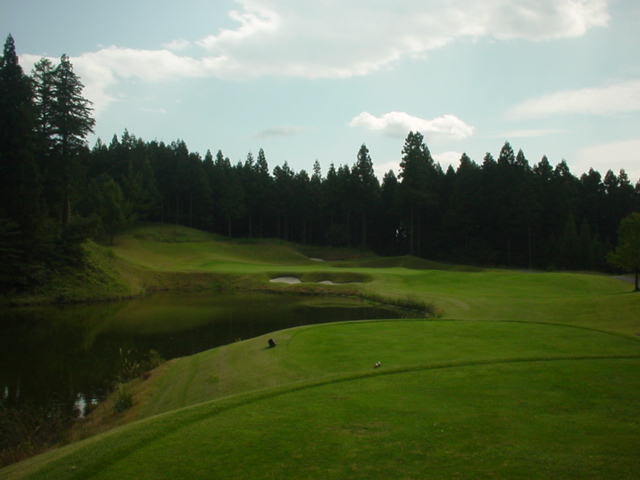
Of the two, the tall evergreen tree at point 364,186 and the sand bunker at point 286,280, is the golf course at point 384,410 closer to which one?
the sand bunker at point 286,280

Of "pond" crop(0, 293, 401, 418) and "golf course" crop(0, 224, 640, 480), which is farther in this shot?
"pond" crop(0, 293, 401, 418)

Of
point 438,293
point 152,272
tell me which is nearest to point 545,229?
point 438,293

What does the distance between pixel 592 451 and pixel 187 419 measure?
19.5 ft

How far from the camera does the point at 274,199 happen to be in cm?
8875

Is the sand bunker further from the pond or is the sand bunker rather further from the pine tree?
the pine tree

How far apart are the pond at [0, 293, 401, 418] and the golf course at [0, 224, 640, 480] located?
6.61 feet

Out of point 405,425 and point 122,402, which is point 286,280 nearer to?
point 122,402

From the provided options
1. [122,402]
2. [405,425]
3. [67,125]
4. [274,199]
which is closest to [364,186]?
[274,199]

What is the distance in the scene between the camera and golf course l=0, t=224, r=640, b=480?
583cm

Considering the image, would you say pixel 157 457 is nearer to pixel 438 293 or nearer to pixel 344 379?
pixel 344 379

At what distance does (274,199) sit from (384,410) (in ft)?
270

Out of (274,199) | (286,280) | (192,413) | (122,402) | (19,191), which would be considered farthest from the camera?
(274,199)

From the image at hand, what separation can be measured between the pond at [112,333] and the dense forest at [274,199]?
8234mm

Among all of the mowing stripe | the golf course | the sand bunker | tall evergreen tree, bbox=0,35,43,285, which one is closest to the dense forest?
tall evergreen tree, bbox=0,35,43,285
